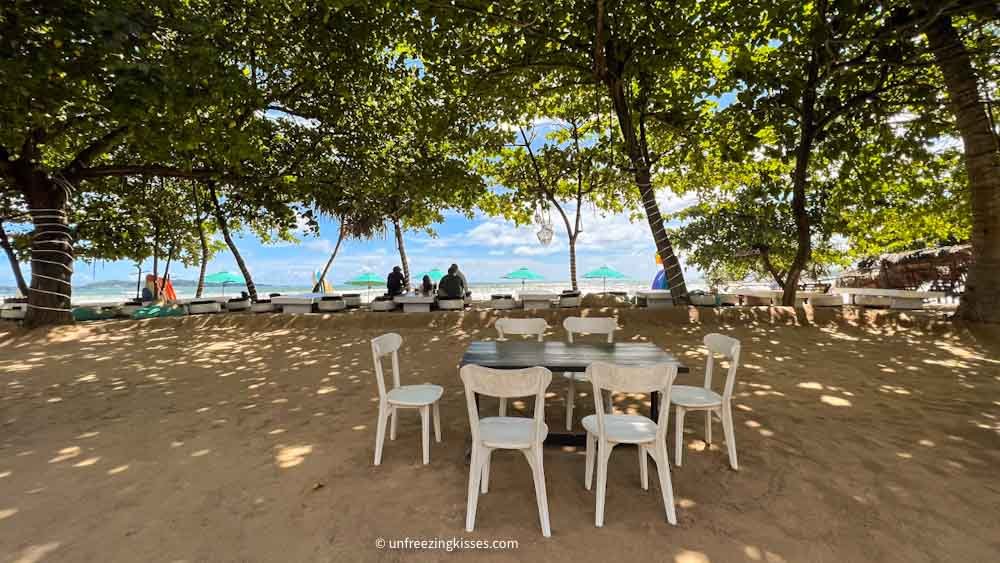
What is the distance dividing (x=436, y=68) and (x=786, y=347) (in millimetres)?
7908

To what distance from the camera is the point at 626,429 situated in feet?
8.16

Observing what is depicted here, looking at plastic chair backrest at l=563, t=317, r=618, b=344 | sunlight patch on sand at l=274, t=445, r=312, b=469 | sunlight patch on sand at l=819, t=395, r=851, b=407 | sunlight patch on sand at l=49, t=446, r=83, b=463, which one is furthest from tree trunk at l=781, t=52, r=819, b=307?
sunlight patch on sand at l=49, t=446, r=83, b=463

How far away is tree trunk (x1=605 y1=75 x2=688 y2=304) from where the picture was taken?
24.2 ft

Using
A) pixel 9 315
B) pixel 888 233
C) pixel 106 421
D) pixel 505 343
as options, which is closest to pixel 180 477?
pixel 106 421

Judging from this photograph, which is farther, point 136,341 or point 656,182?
point 656,182

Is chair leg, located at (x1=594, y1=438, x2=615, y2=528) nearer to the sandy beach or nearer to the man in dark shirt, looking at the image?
the sandy beach

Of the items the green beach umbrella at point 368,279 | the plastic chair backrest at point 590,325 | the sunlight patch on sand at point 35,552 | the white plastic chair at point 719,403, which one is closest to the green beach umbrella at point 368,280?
the green beach umbrella at point 368,279

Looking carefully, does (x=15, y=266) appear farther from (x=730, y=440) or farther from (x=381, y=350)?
(x=730, y=440)

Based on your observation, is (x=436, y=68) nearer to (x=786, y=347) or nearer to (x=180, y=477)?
(x=180, y=477)

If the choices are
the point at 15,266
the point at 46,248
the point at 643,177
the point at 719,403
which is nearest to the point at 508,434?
the point at 719,403

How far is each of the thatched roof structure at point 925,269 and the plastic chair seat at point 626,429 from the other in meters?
20.2

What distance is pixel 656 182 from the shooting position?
1334 cm

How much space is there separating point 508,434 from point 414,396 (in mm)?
1120

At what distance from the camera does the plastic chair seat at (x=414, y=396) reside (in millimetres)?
3070
